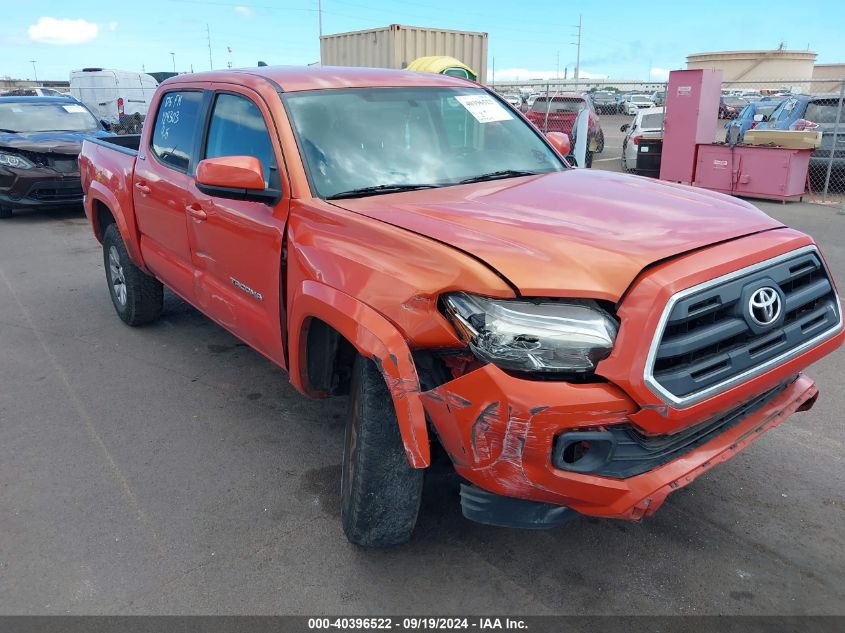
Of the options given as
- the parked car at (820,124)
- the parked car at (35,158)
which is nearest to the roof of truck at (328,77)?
the parked car at (35,158)

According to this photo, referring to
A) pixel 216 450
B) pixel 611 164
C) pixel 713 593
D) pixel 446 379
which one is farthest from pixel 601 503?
pixel 611 164

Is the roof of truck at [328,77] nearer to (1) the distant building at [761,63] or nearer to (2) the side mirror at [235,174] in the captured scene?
(2) the side mirror at [235,174]

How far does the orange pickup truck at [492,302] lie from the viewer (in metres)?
2.17

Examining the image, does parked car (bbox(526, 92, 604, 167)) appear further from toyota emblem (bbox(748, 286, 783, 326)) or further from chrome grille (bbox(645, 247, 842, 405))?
toyota emblem (bbox(748, 286, 783, 326))

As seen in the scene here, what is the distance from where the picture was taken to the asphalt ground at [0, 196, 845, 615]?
2660mm

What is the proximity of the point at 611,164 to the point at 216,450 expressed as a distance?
51.7 feet

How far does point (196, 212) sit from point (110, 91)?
2076cm

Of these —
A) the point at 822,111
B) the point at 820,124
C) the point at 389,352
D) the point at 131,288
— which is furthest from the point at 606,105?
the point at 389,352

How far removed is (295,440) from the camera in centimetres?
388

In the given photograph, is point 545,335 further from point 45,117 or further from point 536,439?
point 45,117

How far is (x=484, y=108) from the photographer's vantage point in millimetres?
4000

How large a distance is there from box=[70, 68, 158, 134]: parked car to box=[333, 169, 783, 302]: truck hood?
2090cm

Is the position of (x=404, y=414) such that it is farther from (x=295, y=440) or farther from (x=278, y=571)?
(x=295, y=440)

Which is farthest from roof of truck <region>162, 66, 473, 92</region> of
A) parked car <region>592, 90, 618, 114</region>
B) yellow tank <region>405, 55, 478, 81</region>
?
parked car <region>592, 90, 618, 114</region>
